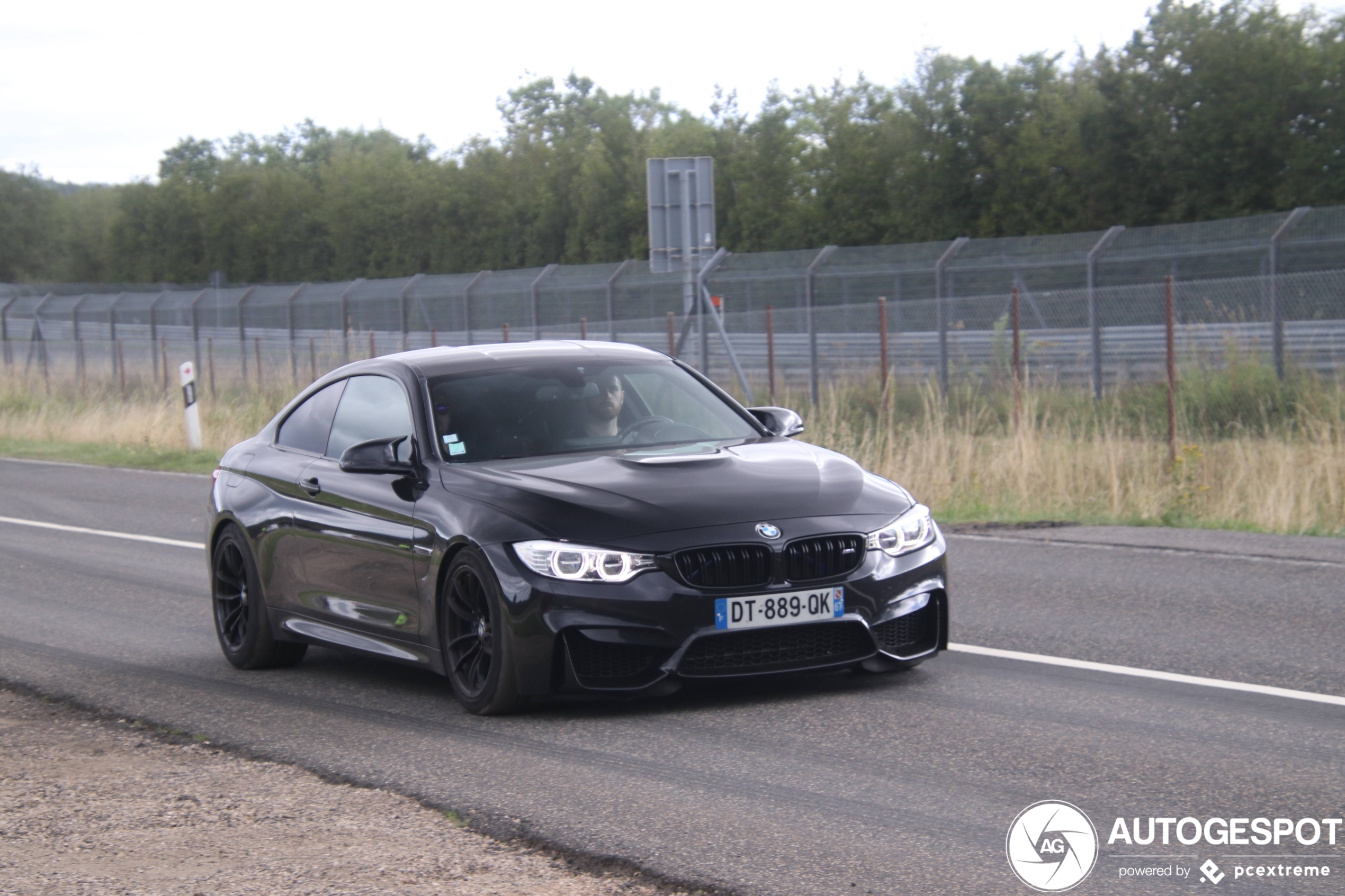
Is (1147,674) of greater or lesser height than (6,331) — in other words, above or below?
below

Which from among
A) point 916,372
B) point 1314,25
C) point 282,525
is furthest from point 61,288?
point 282,525

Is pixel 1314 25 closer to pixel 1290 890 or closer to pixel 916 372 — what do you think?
pixel 916 372

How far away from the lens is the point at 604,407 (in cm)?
724

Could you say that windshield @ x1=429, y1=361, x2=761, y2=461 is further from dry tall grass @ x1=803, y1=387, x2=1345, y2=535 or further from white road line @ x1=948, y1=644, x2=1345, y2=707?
dry tall grass @ x1=803, y1=387, x2=1345, y2=535

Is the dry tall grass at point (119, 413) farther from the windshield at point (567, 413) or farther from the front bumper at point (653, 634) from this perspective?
the front bumper at point (653, 634)

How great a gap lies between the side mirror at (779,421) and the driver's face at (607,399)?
2.16 ft

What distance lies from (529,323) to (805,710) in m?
28.0

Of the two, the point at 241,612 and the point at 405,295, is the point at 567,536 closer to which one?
the point at 241,612

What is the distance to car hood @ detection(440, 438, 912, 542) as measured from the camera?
610 cm

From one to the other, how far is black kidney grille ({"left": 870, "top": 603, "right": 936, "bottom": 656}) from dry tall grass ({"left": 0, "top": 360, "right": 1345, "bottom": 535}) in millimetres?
6307

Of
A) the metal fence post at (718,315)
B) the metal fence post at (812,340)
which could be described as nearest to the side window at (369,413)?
the metal fence post at (718,315)

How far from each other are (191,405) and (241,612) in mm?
15621

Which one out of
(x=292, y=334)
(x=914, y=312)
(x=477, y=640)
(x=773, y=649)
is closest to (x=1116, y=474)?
(x=773, y=649)

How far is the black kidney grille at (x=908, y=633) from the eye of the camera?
252 inches
